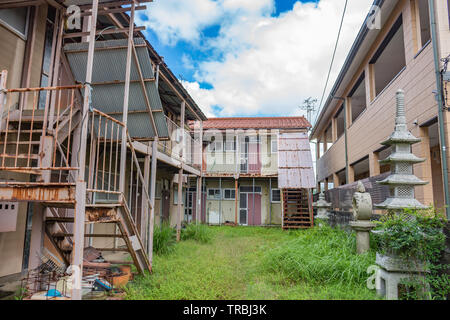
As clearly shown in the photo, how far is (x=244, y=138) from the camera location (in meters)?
17.6

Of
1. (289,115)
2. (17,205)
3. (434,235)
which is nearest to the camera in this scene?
(434,235)

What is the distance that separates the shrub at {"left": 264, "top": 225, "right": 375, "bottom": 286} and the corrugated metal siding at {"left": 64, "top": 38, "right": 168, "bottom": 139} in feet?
11.8

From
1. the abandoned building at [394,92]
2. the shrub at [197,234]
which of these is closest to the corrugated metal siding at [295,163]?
the abandoned building at [394,92]

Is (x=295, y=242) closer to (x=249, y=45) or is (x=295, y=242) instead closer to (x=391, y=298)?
(x=391, y=298)

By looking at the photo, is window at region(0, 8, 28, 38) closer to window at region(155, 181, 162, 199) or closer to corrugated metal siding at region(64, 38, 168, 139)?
corrugated metal siding at region(64, 38, 168, 139)

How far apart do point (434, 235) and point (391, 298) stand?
95 centimetres

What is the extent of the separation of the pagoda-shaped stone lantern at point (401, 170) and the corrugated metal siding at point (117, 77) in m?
4.15

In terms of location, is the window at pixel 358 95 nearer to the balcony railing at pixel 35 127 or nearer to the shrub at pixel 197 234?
the shrub at pixel 197 234

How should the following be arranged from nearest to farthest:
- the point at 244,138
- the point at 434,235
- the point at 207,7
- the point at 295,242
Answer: the point at 434,235, the point at 295,242, the point at 207,7, the point at 244,138

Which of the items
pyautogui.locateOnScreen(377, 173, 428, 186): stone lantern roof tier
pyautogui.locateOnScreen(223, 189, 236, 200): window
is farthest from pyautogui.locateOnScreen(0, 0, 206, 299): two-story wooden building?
pyautogui.locateOnScreen(223, 189, 236, 200): window

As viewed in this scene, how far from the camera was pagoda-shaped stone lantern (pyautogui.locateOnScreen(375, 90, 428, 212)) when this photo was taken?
387 cm

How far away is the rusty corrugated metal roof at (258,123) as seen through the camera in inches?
683

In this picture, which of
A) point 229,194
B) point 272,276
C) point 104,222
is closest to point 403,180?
point 272,276

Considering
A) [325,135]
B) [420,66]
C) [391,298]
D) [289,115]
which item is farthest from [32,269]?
[289,115]
